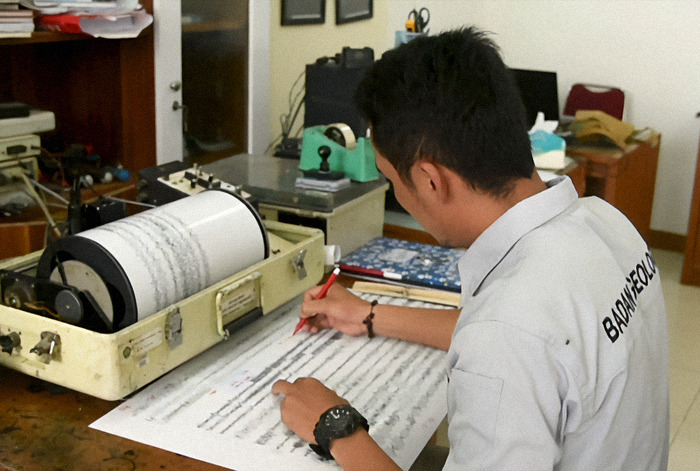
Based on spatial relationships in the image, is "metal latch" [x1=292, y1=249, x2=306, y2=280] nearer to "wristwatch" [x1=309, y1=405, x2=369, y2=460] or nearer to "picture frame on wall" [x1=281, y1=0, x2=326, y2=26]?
"wristwatch" [x1=309, y1=405, x2=369, y2=460]

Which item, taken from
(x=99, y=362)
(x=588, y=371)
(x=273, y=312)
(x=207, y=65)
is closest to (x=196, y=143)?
(x=207, y=65)

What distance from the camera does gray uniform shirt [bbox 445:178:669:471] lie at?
0.82m

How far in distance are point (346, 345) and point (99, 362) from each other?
487 millimetres

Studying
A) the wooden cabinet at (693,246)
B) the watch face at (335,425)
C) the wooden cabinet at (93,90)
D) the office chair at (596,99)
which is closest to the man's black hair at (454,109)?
the watch face at (335,425)

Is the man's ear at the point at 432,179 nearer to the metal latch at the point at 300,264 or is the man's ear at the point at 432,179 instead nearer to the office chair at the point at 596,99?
the metal latch at the point at 300,264

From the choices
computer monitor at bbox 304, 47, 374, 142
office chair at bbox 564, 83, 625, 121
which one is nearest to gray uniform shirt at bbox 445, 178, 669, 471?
computer monitor at bbox 304, 47, 374, 142

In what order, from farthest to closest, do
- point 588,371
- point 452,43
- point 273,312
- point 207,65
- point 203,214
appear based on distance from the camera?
point 207,65 < point 273,312 < point 203,214 < point 452,43 < point 588,371

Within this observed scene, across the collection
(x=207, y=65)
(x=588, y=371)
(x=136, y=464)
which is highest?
(x=207, y=65)

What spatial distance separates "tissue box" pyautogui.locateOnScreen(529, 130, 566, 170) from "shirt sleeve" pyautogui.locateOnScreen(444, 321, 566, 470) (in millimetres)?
2549

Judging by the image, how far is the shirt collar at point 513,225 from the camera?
96cm

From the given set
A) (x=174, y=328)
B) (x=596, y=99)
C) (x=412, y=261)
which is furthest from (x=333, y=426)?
(x=596, y=99)

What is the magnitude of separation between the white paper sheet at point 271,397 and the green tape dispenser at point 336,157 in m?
0.49

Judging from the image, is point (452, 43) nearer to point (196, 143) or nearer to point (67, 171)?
point (67, 171)

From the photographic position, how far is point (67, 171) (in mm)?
2025
